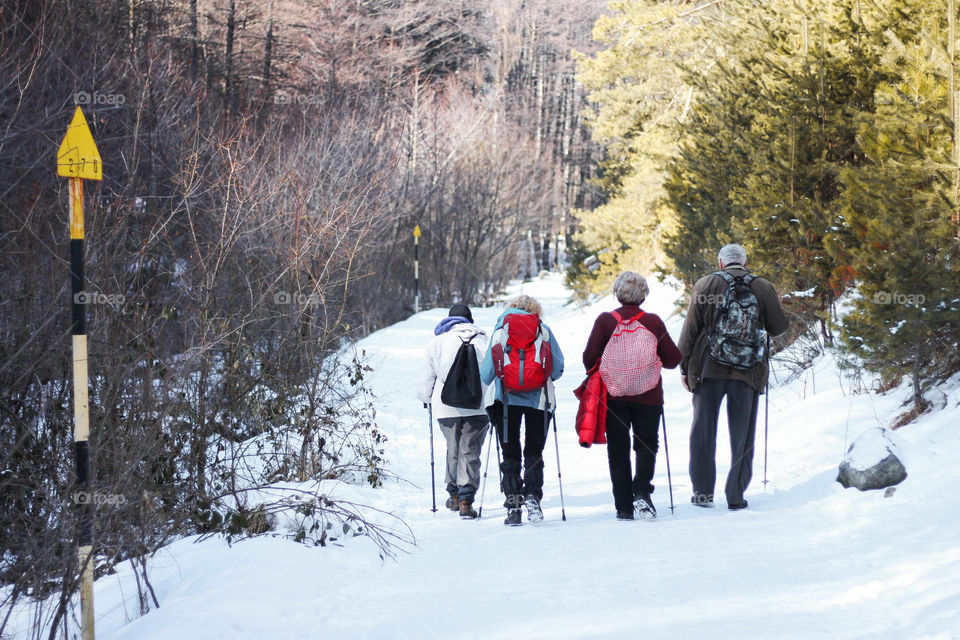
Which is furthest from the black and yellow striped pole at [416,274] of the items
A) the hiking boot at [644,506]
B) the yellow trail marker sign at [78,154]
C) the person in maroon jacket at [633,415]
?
the yellow trail marker sign at [78,154]

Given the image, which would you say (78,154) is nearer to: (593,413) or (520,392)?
(520,392)

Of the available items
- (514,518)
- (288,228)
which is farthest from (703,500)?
(288,228)

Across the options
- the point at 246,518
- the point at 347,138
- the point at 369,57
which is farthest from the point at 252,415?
the point at 369,57

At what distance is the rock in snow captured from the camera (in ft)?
22.2

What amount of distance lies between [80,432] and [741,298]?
4888 millimetres

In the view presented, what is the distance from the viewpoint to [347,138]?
19312 millimetres

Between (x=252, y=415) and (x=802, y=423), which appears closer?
(x=252, y=415)

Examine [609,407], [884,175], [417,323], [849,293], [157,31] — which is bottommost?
[417,323]

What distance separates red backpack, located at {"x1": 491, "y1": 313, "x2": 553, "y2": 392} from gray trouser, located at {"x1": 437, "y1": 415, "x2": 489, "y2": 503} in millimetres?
742

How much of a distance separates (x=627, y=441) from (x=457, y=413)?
57.8 inches

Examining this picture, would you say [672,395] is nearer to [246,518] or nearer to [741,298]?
[741,298]

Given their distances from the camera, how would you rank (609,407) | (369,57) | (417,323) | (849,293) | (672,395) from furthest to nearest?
(369,57) < (417,323) < (672,395) < (849,293) < (609,407)

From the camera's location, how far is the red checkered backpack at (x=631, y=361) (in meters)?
7.13

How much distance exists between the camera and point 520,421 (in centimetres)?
733
